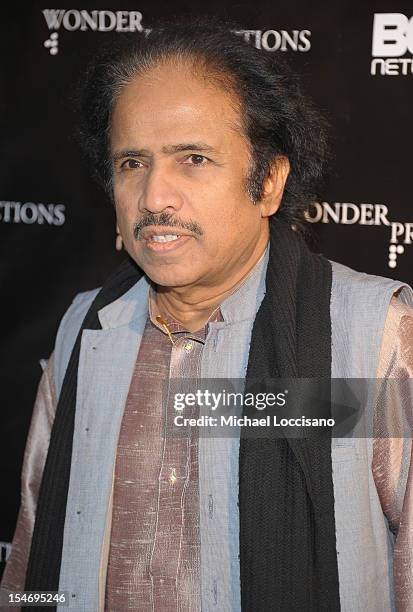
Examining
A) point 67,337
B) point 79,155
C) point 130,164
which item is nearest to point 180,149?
point 130,164

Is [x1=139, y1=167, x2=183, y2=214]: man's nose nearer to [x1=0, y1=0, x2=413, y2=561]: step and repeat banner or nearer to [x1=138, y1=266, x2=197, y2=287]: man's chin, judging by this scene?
[x1=138, y1=266, x2=197, y2=287]: man's chin

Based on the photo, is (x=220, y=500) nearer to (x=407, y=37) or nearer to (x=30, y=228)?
(x=30, y=228)

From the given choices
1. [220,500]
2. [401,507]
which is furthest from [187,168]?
[401,507]

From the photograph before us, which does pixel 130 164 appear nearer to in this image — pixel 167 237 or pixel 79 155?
pixel 167 237

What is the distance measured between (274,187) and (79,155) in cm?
90

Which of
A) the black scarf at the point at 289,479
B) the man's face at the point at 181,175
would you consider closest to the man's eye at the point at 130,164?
the man's face at the point at 181,175

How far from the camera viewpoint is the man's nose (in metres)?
1.71

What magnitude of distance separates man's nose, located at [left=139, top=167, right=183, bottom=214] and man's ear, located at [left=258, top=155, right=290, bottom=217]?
0.81 ft

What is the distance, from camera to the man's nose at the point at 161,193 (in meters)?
1.71

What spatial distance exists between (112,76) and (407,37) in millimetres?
940

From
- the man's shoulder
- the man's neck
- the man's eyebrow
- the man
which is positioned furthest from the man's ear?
the man's shoulder

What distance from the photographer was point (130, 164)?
5.96ft

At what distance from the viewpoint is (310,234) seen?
2.42 m

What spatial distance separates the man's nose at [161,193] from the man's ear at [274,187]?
0.25 m
